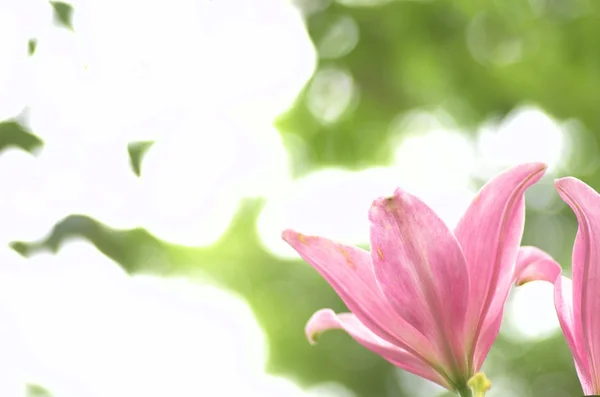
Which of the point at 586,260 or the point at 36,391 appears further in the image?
the point at 36,391

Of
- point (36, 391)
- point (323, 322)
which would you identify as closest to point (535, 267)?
point (323, 322)

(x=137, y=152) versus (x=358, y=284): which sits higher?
(x=358, y=284)

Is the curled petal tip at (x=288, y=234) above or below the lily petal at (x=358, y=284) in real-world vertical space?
above

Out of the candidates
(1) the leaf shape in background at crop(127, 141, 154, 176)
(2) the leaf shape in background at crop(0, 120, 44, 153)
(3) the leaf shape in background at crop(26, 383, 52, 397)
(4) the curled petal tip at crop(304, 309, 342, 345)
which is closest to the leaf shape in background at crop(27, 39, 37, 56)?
(2) the leaf shape in background at crop(0, 120, 44, 153)

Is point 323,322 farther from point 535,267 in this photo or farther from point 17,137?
point 17,137

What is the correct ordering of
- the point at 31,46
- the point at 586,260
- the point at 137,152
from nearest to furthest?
the point at 586,260 → the point at 31,46 → the point at 137,152

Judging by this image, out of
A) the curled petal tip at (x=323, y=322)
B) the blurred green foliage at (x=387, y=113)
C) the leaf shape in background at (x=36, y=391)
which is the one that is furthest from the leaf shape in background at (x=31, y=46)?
the curled petal tip at (x=323, y=322)

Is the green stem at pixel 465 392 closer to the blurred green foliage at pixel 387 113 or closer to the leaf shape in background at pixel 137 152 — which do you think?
the blurred green foliage at pixel 387 113

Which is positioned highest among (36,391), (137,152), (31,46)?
(31,46)

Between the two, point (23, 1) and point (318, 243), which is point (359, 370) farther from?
point (318, 243)

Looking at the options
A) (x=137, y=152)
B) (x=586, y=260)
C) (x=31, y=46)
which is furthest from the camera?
(x=137, y=152)
